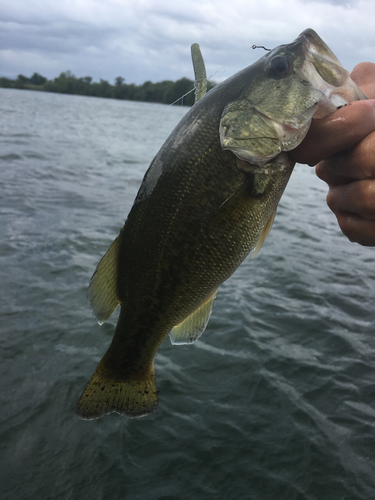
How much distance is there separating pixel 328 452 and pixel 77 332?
3068 millimetres

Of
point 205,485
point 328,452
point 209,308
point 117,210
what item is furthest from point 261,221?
point 117,210

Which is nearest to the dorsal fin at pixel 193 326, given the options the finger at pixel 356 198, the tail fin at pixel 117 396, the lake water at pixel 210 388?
the tail fin at pixel 117 396

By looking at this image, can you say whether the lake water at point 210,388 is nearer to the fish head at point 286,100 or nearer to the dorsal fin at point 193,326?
the dorsal fin at point 193,326

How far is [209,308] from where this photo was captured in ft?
7.93

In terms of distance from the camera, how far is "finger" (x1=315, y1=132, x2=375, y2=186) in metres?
1.99

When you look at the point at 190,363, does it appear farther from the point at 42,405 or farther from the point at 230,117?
the point at 230,117

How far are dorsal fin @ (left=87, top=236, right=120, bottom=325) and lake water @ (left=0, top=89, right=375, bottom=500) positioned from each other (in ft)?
5.57

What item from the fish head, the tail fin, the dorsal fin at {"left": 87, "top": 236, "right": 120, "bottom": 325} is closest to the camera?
the fish head

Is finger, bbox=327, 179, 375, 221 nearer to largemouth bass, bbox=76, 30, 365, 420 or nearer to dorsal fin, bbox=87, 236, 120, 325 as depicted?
largemouth bass, bbox=76, 30, 365, 420

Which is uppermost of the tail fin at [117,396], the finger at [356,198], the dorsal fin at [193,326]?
the finger at [356,198]

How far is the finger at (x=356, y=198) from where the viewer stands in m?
2.09

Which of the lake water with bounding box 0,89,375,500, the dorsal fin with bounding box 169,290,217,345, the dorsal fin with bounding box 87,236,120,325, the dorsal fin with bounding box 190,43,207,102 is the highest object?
the dorsal fin with bounding box 190,43,207,102

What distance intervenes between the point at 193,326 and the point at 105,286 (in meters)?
0.61

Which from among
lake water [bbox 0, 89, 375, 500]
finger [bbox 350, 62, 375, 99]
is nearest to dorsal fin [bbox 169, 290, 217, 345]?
lake water [bbox 0, 89, 375, 500]
